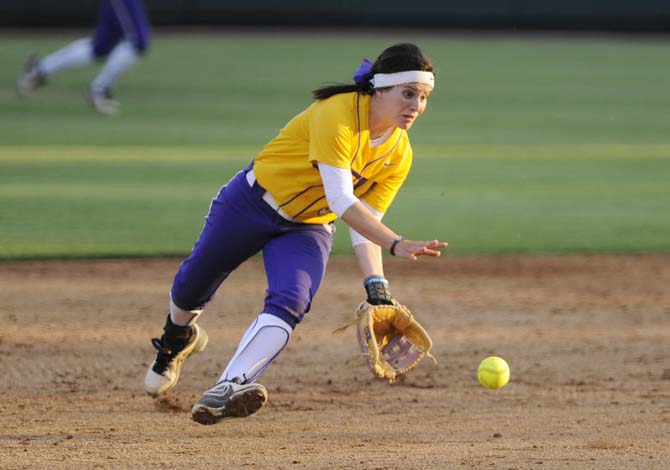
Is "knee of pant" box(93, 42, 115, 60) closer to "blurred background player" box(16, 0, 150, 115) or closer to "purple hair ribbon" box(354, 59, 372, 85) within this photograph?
"blurred background player" box(16, 0, 150, 115)

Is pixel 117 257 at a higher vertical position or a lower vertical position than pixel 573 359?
lower

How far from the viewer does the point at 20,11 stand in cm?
2212

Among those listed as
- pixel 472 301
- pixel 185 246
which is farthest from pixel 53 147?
pixel 472 301

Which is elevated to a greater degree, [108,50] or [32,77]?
[108,50]

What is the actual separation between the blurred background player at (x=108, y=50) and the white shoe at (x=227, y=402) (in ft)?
34.8

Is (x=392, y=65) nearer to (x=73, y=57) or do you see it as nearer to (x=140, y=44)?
(x=140, y=44)

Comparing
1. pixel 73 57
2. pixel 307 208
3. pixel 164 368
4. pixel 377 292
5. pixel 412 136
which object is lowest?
pixel 412 136

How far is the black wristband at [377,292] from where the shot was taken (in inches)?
180

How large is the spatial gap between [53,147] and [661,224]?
6.33 m

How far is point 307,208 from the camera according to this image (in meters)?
4.61

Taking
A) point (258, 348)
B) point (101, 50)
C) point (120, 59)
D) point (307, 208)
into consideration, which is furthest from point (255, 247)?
point (101, 50)

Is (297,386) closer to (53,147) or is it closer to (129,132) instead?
(53,147)

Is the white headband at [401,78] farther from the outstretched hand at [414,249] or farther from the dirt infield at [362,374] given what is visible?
the dirt infield at [362,374]

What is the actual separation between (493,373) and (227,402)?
1.58 metres
